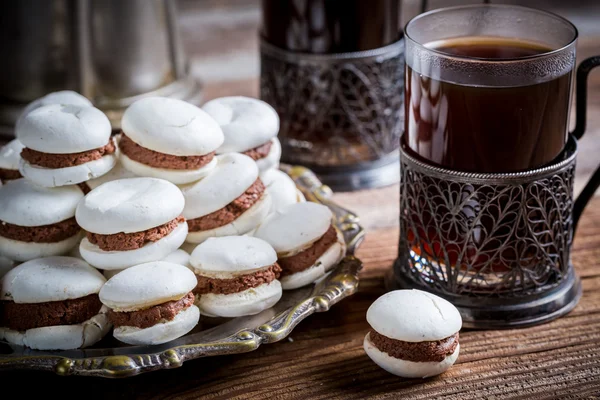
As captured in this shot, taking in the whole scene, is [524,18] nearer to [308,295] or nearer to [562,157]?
[562,157]

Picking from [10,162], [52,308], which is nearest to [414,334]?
[52,308]

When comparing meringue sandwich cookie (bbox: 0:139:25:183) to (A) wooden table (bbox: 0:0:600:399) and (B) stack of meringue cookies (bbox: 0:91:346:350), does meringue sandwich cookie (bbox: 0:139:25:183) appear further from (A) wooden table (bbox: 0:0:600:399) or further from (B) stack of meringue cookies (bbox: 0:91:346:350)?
(A) wooden table (bbox: 0:0:600:399)

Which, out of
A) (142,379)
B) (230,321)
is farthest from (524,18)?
(142,379)

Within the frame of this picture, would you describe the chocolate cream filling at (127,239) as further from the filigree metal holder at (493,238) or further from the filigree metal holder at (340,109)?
the filigree metal holder at (340,109)

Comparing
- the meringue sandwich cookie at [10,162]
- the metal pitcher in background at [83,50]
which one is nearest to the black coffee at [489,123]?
the meringue sandwich cookie at [10,162]

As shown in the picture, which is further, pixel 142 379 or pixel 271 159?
pixel 271 159

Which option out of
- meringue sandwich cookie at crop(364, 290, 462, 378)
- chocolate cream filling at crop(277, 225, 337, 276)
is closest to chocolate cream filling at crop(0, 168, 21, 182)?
chocolate cream filling at crop(277, 225, 337, 276)
